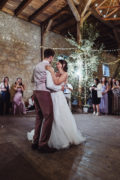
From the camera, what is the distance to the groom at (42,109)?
1919 millimetres

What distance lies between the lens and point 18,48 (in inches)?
289

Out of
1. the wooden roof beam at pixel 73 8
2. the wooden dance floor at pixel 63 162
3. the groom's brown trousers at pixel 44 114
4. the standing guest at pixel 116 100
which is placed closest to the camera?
the wooden dance floor at pixel 63 162

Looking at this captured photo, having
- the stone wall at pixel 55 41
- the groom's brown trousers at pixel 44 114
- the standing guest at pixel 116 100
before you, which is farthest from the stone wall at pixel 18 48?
the groom's brown trousers at pixel 44 114

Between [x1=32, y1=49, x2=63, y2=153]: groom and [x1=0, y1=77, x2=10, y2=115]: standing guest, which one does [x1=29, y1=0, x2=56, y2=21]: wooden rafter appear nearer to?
[x1=0, y1=77, x2=10, y2=115]: standing guest

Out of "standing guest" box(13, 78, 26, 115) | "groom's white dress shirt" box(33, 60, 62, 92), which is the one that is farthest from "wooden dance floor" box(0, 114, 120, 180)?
"standing guest" box(13, 78, 26, 115)

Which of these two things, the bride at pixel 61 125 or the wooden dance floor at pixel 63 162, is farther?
the bride at pixel 61 125

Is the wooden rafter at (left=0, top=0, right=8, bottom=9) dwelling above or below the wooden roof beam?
above

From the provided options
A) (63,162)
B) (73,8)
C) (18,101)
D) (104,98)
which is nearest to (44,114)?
(63,162)

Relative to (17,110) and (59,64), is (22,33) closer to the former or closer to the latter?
(17,110)

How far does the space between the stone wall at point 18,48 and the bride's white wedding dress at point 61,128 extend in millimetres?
5214

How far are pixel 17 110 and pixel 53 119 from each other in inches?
170

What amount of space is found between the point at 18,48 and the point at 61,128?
6194 millimetres

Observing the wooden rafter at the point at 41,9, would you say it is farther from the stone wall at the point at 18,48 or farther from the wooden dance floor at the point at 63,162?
the wooden dance floor at the point at 63,162

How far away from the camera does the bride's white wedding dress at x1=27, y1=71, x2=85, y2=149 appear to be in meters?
2.09
